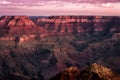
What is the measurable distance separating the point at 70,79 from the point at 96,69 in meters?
6.20

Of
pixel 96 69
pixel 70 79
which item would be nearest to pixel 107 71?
pixel 96 69

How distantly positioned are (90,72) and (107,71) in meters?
4.44

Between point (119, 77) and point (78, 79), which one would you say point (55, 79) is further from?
point (119, 77)

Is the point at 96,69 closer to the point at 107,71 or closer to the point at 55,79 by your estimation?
the point at 107,71

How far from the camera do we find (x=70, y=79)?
89.1m

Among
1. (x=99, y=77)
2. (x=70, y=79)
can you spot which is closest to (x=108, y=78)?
(x=99, y=77)

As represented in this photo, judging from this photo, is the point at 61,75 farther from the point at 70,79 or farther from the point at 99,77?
the point at 99,77

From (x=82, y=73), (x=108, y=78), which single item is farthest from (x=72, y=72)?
(x=108, y=78)

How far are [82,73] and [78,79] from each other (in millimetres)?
1852

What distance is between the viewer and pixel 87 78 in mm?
87000

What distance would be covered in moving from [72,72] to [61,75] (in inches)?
104

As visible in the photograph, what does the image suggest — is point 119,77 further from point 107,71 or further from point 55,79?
point 55,79

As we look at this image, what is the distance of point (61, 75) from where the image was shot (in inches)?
3583

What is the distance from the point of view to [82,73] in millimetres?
90375
